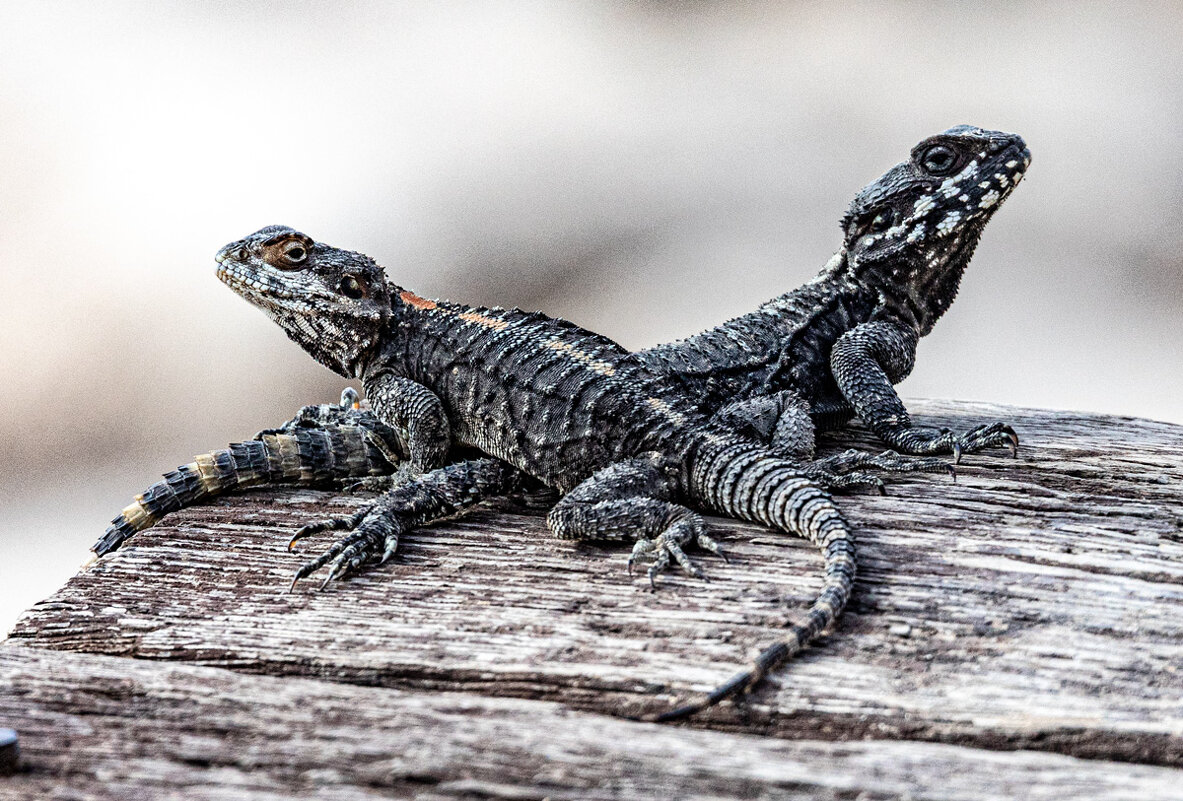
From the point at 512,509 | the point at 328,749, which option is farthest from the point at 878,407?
the point at 328,749

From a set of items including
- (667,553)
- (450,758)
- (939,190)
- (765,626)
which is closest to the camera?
(450,758)

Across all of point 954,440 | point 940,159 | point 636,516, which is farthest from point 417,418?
point 940,159

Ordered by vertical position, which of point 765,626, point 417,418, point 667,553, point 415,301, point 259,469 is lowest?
point 765,626

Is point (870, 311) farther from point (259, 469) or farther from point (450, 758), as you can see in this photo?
point (450, 758)

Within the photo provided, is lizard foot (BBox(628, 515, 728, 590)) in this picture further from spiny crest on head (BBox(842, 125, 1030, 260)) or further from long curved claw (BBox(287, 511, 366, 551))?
spiny crest on head (BBox(842, 125, 1030, 260))

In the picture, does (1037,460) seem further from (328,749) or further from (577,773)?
(328,749)

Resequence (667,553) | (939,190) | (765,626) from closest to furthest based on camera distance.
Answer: (765,626), (667,553), (939,190)

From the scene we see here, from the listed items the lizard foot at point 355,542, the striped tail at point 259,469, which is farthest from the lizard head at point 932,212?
the lizard foot at point 355,542
